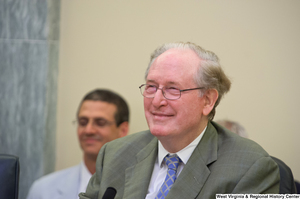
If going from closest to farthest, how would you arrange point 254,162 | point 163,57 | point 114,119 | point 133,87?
point 254,162 < point 163,57 < point 114,119 < point 133,87

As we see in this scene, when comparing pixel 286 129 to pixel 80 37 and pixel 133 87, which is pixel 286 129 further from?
pixel 80 37

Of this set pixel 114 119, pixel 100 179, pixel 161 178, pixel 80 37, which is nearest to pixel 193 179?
pixel 161 178

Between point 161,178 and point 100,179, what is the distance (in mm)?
308

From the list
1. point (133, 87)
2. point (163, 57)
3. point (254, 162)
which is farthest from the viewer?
point (133, 87)

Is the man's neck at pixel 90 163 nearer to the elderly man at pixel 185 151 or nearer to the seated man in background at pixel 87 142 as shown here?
the seated man in background at pixel 87 142

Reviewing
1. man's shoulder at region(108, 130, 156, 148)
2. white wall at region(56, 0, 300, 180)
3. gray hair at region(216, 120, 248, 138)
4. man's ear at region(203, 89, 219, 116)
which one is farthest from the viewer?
white wall at region(56, 0, 300, 180)

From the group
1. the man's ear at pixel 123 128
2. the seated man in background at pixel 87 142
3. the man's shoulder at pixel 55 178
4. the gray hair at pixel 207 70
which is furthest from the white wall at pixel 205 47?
the gray hair at pixel 207 70

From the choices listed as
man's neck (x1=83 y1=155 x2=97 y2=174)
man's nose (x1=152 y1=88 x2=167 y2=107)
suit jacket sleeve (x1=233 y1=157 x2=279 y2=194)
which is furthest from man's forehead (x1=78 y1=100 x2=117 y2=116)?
suit jacket sleeve (x1=233 y1=157 x2=279 y2=194)

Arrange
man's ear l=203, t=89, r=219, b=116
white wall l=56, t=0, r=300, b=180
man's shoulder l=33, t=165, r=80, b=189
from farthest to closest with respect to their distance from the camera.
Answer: white wall l=56, t=0, r=300, b=180
man's shoulder l=33, t=165, r=80, b=189
man's ear l=203, t=89, r=219, b=116

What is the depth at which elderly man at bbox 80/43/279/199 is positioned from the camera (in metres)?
1.41

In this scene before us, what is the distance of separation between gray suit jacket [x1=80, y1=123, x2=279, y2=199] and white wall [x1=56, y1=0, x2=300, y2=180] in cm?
152

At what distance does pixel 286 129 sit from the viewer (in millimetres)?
3029

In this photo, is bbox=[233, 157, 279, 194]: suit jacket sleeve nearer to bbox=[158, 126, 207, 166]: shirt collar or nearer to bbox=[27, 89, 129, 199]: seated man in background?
bbox=[158, 126, 207, 166]: shirt collar

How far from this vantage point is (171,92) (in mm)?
1525
